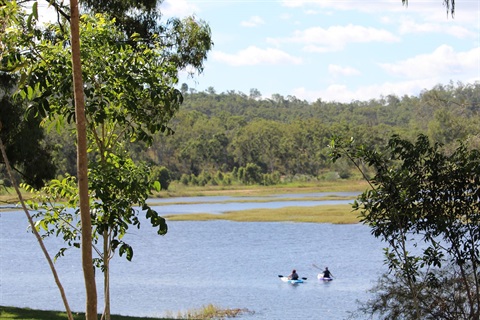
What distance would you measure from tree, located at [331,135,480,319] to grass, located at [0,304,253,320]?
22.3 feet

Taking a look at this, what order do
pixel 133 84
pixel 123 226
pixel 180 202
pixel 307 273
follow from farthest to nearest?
pixel 180 202 < pixel 307 273 < pixel 133 84 < pixel 123 226

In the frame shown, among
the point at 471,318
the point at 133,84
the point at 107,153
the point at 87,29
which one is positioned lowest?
the point at 471,318

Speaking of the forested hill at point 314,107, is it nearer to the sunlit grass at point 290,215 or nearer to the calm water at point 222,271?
the sunlit grass at point 290,215

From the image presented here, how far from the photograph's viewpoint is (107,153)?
7.66 metres

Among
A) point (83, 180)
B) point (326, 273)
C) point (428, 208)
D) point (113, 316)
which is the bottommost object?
point (326, 273)

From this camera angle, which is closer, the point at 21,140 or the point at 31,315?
the point at 31,315

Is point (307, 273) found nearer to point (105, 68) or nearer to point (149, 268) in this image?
point (149, 268)

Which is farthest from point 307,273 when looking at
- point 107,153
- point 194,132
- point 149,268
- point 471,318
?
point 194,132

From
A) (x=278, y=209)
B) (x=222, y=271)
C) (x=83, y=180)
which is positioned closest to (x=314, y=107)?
(x=278, y=209)

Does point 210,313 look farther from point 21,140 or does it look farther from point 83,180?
point 83,180

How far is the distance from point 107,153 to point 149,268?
22170 millimetres

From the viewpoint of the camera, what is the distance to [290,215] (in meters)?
49.2

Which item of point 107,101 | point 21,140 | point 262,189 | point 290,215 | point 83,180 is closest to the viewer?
point 83,180

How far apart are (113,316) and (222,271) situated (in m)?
12.7
